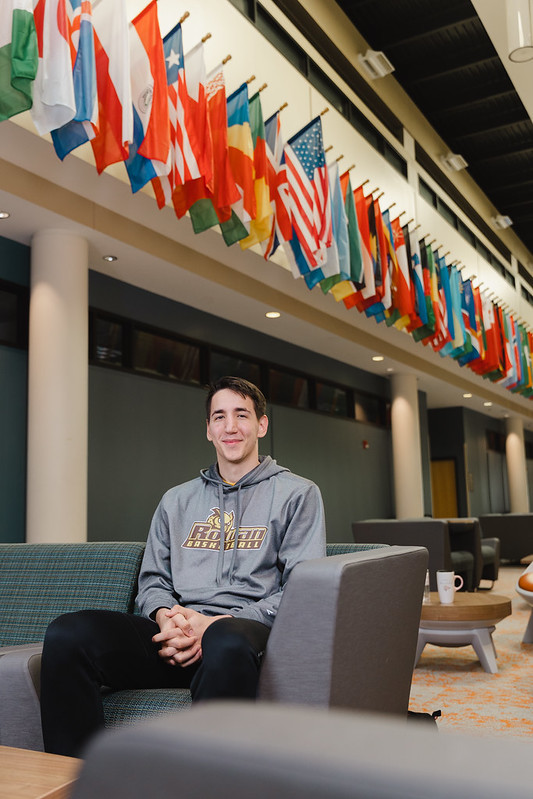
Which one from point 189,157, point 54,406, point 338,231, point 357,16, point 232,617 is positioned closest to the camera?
point 232,617

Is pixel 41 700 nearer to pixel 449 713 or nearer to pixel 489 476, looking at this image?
pixel 449 713

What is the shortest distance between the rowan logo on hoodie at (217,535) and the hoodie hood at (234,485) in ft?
0.05

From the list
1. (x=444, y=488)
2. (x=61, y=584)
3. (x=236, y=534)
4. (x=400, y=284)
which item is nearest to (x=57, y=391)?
(x=61, y=584)

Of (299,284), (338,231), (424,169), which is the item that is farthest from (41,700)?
(424,169)

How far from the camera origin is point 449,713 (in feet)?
11.4

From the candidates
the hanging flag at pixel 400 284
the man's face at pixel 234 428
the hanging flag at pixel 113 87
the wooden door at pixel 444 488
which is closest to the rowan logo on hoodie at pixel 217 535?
the man's face at pixel 234 428

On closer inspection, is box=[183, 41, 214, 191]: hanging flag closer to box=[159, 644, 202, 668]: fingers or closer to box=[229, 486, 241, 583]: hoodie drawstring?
box=[229, 486, 241, 583]: hoodie drawstring

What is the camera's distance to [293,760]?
0.38 meters

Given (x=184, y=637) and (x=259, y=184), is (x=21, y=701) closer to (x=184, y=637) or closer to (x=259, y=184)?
(x=184, y=637)

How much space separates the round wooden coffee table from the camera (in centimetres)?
425

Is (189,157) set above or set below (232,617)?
above

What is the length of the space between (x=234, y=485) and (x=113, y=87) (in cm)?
320

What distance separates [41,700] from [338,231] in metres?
5.81

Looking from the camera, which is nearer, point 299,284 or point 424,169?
point 299,284
